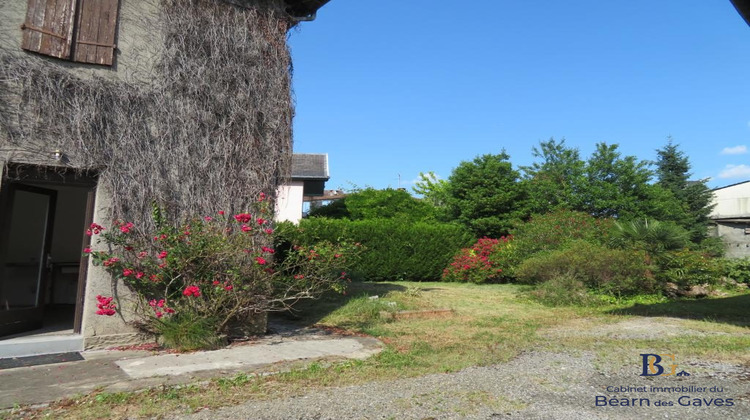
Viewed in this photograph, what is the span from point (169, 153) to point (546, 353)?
5.75m

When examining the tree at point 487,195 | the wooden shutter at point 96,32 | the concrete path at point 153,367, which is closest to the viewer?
the concrete path at point 153,367

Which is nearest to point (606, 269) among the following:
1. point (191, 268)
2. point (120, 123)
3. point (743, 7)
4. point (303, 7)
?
point (743, 7)

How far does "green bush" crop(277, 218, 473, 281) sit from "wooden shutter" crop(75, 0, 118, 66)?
386 inches

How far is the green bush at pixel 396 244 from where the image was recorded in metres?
16.3

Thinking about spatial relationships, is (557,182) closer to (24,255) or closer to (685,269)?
(685,269)

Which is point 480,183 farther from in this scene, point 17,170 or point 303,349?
point 17,170

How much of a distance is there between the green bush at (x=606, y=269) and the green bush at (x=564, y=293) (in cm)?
31

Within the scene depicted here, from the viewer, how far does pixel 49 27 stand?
5.91 metres

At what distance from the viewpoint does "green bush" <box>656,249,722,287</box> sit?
12.0 meters

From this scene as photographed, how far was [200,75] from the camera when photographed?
268 inches

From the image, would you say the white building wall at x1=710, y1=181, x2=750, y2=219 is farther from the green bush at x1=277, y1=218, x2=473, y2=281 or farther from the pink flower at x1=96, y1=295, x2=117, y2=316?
the pink flower at x1=96, y1=295, x2=117, y2=316

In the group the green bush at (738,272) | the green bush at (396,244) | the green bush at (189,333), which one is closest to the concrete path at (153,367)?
the green bush at (189,333)

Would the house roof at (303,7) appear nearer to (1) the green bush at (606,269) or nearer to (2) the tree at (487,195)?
(1) the green bush at (606,269)

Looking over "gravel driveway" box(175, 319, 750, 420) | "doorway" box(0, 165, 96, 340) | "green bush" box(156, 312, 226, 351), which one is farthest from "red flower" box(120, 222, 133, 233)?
"gravel driveway" box(175, 319, 750, 420)
